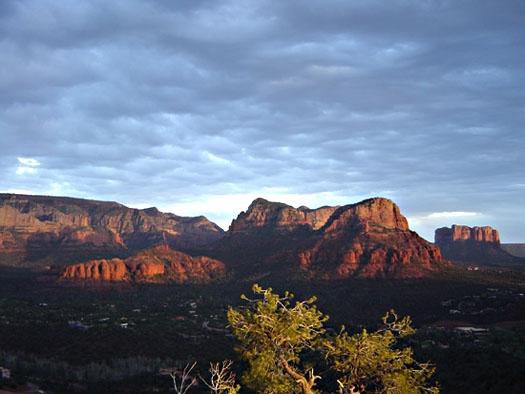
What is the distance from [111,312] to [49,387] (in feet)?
216

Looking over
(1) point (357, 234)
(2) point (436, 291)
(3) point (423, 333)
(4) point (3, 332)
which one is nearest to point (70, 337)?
(4) point (3, 332)

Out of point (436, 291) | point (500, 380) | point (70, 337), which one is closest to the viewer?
point (500, 380)

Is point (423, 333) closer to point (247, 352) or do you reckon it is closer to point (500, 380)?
point (500, 380)

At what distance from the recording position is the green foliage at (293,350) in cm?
1808

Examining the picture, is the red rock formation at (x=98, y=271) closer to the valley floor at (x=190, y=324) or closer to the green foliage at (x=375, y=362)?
the valley floor at (x=190, y=324)

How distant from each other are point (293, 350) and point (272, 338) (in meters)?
1.59

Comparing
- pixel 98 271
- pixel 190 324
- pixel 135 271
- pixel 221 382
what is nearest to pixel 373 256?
pixel 135 271

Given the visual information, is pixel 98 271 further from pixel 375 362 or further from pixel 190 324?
pixel 375 362

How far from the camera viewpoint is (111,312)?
128 m

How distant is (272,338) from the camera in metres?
18.3

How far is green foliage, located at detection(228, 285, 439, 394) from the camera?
18.1 m

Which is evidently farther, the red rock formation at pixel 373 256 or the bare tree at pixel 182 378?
the red rock formation at pixel 373 256

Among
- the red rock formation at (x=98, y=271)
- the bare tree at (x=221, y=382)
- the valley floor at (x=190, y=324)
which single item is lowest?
the valley floor at (x=190, y=324)

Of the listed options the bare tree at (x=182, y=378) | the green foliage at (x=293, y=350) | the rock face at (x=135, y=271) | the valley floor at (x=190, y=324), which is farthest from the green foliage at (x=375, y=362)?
the rock face at (x=135, y=271)
